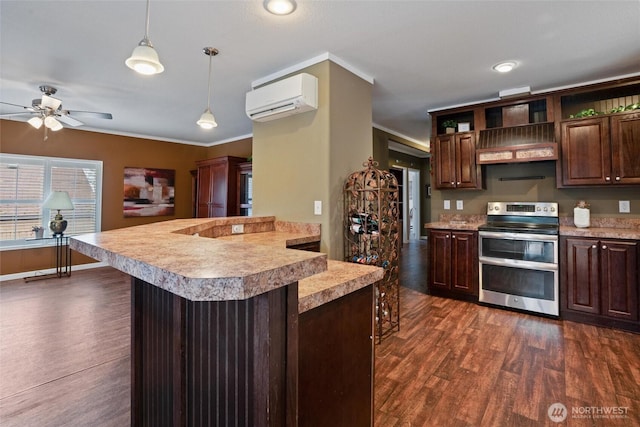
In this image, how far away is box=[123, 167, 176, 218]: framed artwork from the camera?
5.92m

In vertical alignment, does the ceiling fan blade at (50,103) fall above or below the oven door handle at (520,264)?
above

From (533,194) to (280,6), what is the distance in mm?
3469

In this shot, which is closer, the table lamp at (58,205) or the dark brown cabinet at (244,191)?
the table lamp at (58,205)

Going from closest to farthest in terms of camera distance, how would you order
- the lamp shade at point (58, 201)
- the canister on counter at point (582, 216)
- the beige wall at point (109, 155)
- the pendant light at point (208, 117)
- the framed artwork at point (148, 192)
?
the pendant light at point (208, 117), the canister on counter at point (582, 216), the lamp shade at point (58, 201), the beige wall at point (109, 155), the framed artwork at point (148, 192)

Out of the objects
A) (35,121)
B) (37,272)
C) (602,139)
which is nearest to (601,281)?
(602,139)

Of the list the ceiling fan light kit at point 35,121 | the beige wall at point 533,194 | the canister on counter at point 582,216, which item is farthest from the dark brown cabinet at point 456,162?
the ceiling fan light kit at point 35,121

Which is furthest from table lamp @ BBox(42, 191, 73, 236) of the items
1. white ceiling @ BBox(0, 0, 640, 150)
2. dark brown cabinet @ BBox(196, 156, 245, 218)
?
dark brown cabinet @ BBox(196, 156, 245, 218)

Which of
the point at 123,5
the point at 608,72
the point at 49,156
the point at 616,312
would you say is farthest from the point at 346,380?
the point at 49,156

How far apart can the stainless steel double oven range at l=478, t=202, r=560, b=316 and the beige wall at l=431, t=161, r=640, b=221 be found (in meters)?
0.14

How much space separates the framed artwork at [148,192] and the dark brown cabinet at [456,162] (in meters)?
5.25

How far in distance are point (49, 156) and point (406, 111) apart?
5758mm

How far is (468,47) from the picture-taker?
261cm

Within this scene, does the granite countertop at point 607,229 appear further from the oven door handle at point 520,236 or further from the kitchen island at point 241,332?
the kitchen island at point 241,332

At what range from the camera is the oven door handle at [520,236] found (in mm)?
3045
